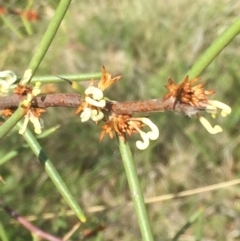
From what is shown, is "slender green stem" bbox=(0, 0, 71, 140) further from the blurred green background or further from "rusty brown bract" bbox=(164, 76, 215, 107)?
the blurred green background

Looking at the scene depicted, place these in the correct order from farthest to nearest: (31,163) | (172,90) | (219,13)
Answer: (219,13)
(31,163)
(172,90)

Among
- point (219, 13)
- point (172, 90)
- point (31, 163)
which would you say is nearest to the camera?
point (172, 90)

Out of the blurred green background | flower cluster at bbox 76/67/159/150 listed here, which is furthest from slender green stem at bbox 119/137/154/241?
the blurred green background

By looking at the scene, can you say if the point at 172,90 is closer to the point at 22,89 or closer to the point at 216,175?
the point at 22,89

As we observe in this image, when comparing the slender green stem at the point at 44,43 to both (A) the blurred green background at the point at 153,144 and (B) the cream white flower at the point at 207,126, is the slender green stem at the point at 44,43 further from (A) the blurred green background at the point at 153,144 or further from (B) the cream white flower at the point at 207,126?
(A) the blurred green background at the point at 153,144

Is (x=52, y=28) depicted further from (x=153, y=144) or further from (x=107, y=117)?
(x=153, y=144)

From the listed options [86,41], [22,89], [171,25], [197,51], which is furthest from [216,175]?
[22,89]
